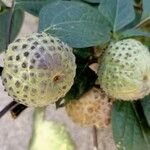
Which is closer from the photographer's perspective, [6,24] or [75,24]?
[75,24]

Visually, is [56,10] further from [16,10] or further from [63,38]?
[16,10]

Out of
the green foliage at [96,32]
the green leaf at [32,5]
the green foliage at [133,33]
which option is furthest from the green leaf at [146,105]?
the green leaf at [32,5]

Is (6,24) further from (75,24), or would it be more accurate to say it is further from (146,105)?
(146,105)

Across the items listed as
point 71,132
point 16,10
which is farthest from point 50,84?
point 71,132

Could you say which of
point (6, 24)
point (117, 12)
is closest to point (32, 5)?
point (6, 24)

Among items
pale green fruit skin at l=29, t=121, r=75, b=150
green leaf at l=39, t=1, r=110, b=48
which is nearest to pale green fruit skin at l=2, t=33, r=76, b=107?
green leaf at l=39, t=1, r=110, b=48

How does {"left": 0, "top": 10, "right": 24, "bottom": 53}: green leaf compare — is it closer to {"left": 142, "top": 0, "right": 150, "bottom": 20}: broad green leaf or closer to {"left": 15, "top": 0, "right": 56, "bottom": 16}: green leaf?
{"left": 15, "top": 0, "right": 56, "bottom": 16}: green leaf
